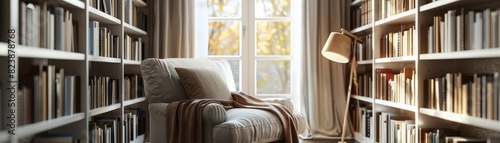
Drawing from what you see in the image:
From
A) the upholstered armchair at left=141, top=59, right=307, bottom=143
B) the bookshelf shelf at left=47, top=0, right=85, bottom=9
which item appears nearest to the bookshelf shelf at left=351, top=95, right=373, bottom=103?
the upholstered armchair at left=141, top=59, right=307, bottom=143

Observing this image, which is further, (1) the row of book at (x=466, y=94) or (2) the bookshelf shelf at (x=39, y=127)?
(1) the row of book at (x=466, y=94)

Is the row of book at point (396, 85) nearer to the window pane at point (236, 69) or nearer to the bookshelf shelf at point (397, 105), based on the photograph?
the bookshelf shelf at point (397, 105)

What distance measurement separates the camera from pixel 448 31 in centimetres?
234

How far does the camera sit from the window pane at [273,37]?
4383 mm

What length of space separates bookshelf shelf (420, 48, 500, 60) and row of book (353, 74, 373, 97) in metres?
1.05

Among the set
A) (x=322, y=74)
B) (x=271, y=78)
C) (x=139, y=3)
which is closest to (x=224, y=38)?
(x=271, y=78)

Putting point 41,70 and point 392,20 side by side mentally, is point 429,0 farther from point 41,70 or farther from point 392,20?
point 41,70

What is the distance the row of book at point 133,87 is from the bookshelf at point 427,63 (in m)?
1.91

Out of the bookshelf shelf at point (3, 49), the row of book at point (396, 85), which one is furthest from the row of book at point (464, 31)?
the bookshelf shelf at point (3, 49)

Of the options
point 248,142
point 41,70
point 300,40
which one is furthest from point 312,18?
point 41,70

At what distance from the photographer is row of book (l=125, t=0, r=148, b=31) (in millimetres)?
3500

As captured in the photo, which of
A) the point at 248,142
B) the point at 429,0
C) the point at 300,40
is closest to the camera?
the point at 248,142

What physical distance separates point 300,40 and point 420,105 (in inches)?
65.5

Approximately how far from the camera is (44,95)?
801mm
